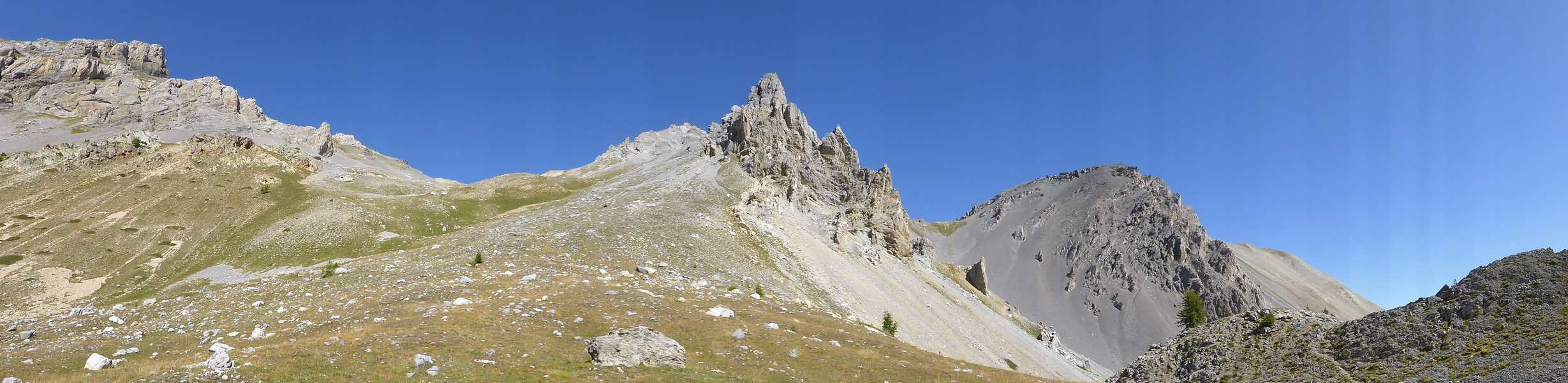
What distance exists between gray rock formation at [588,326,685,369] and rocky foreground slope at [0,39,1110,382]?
0.16m

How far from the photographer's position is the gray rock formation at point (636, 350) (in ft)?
71.5

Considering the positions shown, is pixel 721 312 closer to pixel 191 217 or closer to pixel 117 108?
pixel 191 217

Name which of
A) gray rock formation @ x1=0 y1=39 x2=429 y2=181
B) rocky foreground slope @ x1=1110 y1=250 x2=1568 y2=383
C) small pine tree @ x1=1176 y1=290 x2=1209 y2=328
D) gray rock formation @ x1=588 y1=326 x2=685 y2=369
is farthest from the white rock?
gray rock formation @ x1=0 y1=39 x2=429 y2=181

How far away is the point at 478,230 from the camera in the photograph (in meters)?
50.3

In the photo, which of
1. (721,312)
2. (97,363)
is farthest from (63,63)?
(721,312)

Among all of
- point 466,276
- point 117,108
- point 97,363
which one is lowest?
point 97,363

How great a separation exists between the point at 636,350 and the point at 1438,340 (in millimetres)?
22706

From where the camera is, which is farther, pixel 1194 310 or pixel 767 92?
pixel 767 92

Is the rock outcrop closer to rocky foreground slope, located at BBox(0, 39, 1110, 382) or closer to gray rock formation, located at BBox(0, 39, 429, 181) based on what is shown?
rocky foreground slope, located at BBox(0, 39, 1110, 382)

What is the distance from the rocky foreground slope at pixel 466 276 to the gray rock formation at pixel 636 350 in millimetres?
159

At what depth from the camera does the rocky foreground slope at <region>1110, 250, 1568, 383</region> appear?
1116 centimetres

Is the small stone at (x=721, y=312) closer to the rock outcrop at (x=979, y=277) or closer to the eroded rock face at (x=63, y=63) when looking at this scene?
the rock outcrop at (x=979, y=277)

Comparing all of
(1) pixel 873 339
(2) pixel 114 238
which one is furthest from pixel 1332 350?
(2) pixel 114 238

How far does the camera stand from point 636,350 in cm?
2238
